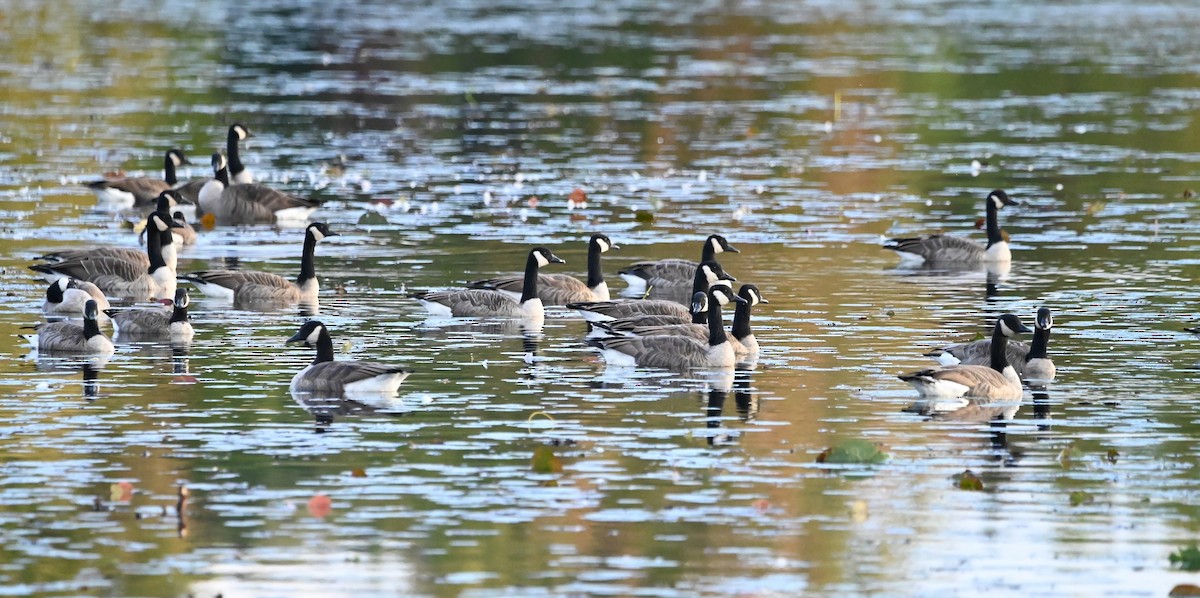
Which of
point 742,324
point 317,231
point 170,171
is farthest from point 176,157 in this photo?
point 742,324

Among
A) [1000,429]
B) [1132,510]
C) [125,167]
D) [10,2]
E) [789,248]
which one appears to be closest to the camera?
[1132,510]

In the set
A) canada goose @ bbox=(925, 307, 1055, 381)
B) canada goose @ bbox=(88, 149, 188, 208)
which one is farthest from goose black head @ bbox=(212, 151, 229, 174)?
canada goose @ bbox=(925, 307, 1055, 381)

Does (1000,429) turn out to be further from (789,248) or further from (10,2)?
(10,2)

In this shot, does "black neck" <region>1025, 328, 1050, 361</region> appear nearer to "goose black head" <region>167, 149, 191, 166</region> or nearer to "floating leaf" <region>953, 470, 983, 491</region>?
"floating leaf" <region>953, 470, 983, 491</region>

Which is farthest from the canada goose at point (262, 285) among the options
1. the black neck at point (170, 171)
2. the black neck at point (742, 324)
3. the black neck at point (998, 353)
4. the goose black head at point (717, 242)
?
the black neck at point (170, 171)

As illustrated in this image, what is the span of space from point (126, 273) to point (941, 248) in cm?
1275

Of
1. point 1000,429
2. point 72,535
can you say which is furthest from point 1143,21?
point 72,535

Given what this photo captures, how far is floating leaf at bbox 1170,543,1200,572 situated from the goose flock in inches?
248

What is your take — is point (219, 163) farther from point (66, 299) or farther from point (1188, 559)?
point (1188, 559)

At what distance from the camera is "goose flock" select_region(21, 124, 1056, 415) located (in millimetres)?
21391

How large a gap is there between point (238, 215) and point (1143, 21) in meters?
59.2

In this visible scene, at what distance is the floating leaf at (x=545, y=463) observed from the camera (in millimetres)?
17547

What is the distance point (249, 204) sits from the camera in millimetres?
38281

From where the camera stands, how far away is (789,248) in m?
34.0
